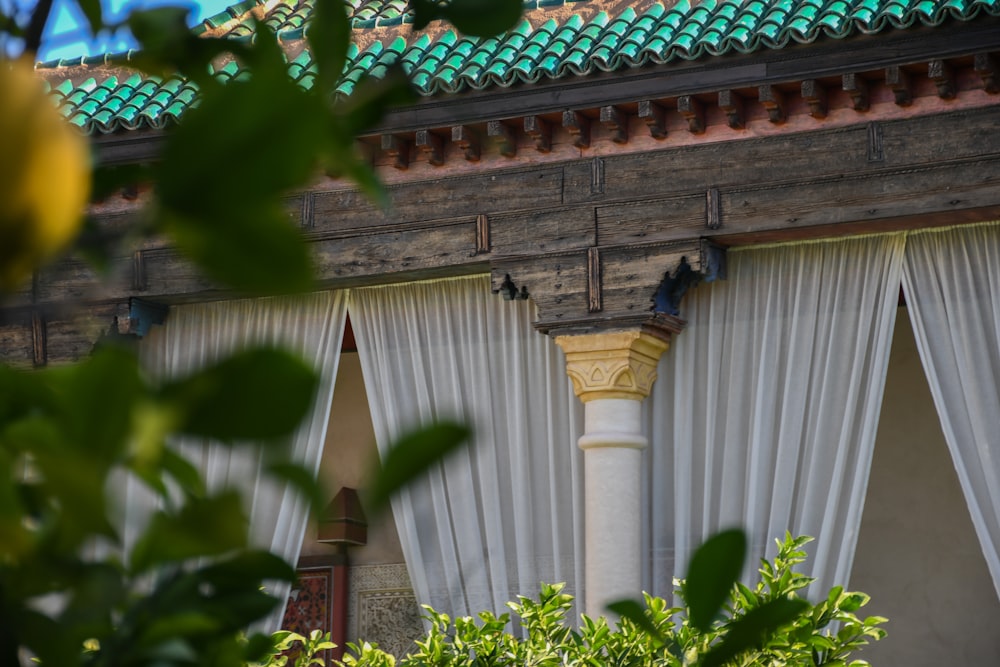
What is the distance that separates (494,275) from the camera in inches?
270

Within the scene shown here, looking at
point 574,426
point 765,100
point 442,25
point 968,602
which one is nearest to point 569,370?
point 574,426

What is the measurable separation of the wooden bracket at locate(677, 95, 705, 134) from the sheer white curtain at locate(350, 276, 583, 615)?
117 cm

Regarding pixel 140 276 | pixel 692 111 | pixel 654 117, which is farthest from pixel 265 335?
pixel 692 111

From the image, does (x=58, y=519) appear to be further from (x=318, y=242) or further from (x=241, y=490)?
(x=318, y=242)

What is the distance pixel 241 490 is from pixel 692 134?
632cm

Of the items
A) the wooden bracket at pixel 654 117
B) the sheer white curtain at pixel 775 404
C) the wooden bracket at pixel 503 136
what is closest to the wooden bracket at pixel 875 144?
the sheer white curtain at pixel 775 404

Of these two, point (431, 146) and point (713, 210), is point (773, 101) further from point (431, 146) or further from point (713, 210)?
point (431, 146)

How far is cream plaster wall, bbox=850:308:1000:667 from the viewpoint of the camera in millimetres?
7535

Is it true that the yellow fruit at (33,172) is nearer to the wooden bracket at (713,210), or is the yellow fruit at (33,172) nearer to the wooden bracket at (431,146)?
the wooden bracket at (713,210)

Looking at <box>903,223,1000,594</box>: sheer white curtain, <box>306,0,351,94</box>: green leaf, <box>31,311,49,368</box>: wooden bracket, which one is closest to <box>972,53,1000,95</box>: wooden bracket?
<box>903,223,1000,594</box>: sheer white curtain

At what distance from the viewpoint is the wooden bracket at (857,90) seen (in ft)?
20.4

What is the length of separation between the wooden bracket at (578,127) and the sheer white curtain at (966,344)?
1446 mm

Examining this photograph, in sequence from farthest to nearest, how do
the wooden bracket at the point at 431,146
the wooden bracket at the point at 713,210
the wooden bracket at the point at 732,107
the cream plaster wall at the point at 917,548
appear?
the cream plaster wall at the point at 917,548
the wooden bracket at the point at 431,146
the wooden bracket at the point at 713,210
the wooden bracket at the point at 732,107

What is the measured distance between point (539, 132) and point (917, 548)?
2887 millimetres
